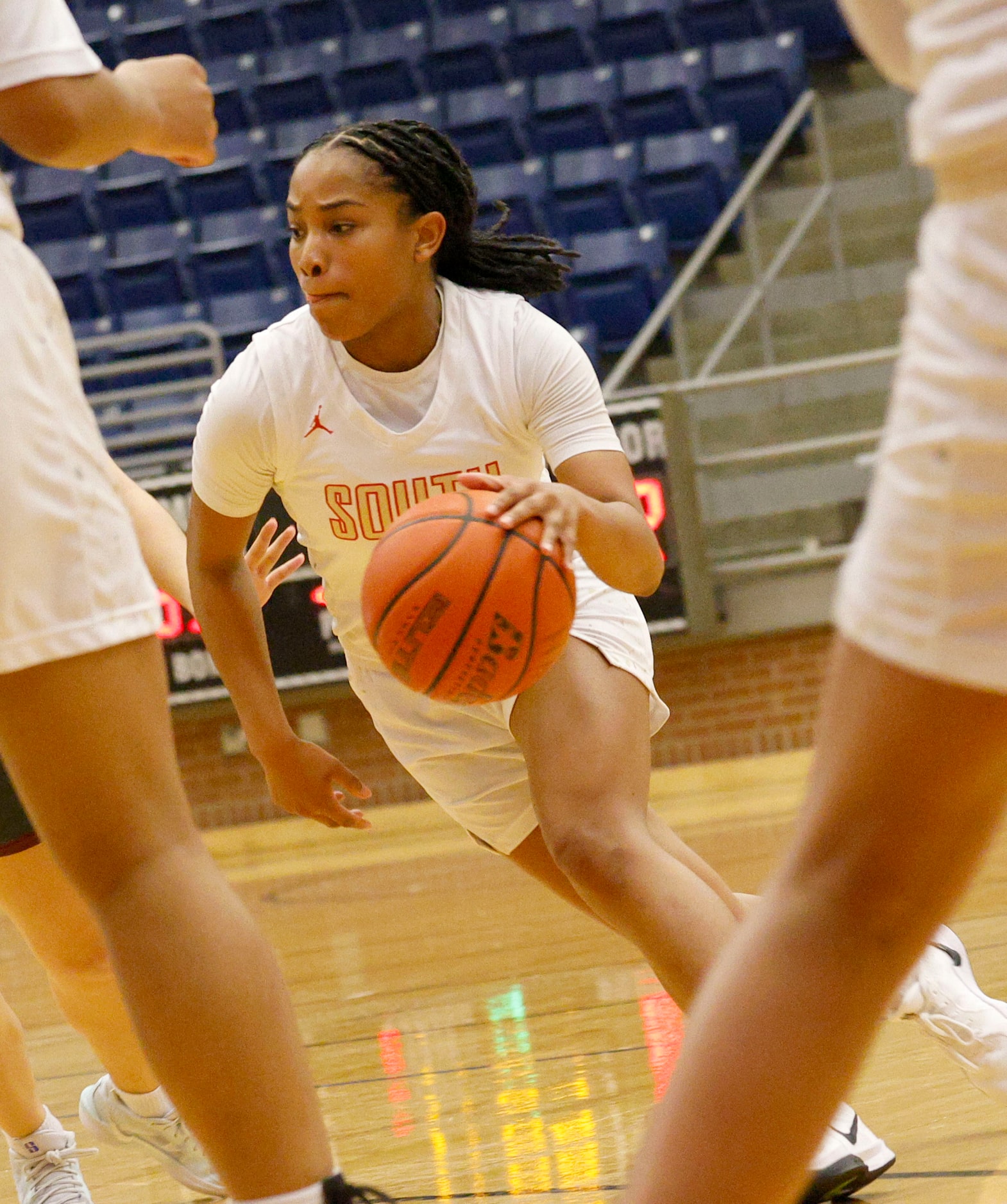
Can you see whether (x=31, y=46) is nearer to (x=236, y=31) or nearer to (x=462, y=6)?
(x=462, y=6)

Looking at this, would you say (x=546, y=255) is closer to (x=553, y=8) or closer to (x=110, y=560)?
(x=110, y=560)

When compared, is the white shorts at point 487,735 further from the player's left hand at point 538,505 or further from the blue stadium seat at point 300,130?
the blue stadium seat at point 300,130

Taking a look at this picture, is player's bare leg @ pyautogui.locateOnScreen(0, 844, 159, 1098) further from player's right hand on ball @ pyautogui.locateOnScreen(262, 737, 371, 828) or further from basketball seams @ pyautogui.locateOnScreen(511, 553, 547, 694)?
basketball seams @ pyautogui.locateOnScreen(511, 553, 547, 694)

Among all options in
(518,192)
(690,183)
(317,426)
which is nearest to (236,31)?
(518,192)

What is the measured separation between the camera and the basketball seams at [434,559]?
2.15m

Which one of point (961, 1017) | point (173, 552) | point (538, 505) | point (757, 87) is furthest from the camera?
point (757, 87)

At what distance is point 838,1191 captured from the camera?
86.2 inches

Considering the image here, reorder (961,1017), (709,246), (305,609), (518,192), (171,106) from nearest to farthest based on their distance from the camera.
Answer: (171,106), (961,1017), (305,609), (709,246), (518,192)

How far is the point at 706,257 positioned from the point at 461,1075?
21.1 ft

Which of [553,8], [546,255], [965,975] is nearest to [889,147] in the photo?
[553,8]

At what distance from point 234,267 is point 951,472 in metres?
9.22

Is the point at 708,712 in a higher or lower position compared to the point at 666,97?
lower

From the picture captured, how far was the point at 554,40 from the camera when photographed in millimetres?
10328

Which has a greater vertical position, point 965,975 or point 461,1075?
point 965,975
